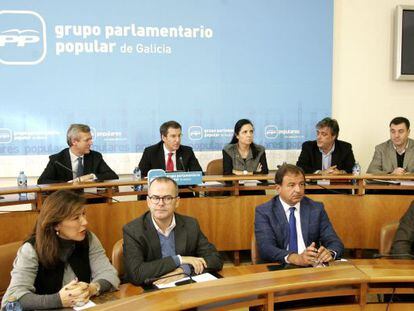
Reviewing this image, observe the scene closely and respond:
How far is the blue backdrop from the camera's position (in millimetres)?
4551

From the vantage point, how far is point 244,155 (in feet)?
14.3

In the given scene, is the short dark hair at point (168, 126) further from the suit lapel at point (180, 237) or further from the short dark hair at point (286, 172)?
the suit lapel at point (180, 237)

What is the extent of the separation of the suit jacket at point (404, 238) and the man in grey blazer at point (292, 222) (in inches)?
12.0

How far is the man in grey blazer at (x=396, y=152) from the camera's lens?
169 inches

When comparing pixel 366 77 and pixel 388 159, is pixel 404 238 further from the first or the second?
pixel 366 77

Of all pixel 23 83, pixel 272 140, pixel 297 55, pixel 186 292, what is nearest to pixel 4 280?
pixel 186 292

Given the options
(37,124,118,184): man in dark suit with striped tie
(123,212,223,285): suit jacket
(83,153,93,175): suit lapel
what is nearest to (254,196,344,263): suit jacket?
(123,212,223,285): suit jacket

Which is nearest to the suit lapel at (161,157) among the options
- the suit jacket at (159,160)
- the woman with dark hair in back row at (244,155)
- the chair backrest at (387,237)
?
the suit jacket at (159,160)

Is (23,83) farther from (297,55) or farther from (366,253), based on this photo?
(366,253)

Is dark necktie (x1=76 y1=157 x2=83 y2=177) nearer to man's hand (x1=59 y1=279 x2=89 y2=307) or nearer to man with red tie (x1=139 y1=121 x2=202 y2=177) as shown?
man with red tie (x1=139 y1=121 x2=202 y2=177)

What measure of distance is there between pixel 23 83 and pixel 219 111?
2.19 metres

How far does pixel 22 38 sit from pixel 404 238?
4.10 meters

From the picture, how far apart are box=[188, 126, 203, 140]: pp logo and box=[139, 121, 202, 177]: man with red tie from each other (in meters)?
0.74

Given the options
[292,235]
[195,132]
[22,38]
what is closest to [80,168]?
[195,132]
